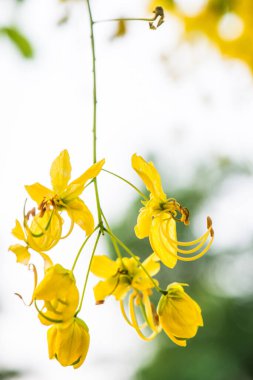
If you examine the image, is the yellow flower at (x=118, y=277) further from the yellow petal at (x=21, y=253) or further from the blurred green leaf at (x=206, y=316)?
the blurred green leaf at (x=206, y=316)

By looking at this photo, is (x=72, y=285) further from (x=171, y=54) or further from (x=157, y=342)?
(x=157, y=342)

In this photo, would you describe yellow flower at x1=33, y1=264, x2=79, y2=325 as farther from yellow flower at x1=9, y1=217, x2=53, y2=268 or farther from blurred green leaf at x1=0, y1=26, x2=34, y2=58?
blurred green leaf at x1=0, y1=26, x2=34, y2=58

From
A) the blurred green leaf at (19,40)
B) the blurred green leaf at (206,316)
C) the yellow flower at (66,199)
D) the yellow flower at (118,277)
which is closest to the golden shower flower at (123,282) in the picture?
the yellow flower at (118,277)

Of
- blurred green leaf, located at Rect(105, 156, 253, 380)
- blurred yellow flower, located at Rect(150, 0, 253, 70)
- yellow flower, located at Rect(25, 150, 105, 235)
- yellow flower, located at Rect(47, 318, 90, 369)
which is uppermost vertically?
blurred green leaf, located at Rect(105, 156, 253, 380)

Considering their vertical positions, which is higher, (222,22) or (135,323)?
(222,22)

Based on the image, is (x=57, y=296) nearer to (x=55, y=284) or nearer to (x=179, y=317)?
(x=55, y=284)

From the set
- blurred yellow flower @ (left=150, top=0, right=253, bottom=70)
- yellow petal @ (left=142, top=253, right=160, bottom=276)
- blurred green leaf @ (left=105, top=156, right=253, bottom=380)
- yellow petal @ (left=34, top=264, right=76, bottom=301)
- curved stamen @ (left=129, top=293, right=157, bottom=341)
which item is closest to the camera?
yellow petal @ (left=34, top=264, right=76, bottom=301)

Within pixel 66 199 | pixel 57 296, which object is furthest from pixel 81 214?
pixel 57 296

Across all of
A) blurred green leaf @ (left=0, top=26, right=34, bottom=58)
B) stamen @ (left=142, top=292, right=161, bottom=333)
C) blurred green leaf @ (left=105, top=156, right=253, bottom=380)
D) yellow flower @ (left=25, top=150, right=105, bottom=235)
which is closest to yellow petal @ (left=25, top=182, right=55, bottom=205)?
yellow flower @ (left=25, top=150, right=105, bottom=235)
